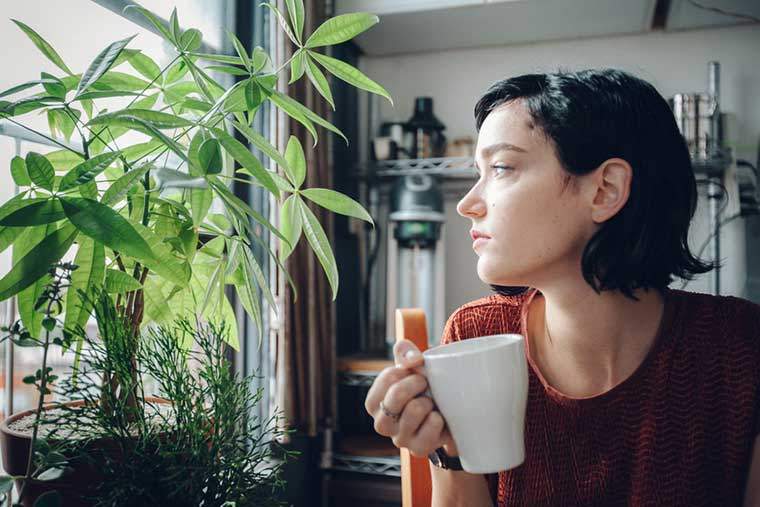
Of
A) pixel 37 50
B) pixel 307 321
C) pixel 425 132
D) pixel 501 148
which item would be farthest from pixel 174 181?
pixel 425 132

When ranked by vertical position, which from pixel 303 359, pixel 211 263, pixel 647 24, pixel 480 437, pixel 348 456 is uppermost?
pixel 647 24

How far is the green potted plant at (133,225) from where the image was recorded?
1.59ft

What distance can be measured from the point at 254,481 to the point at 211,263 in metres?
0.26

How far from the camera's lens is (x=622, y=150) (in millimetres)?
833

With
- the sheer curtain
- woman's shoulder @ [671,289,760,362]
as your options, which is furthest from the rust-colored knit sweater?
the sheer curtain

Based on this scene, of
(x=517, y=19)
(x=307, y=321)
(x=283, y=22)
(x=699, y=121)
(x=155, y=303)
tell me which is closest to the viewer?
(x=155, y=303)

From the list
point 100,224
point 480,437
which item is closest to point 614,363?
point 480,437

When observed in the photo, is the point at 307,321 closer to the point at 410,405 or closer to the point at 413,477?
the point at 413,477

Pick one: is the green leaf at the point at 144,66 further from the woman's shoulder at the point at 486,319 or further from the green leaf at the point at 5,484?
the woman's shoulder at the point at 486,319

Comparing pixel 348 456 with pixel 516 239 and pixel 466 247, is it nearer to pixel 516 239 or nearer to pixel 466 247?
pixel 466 247

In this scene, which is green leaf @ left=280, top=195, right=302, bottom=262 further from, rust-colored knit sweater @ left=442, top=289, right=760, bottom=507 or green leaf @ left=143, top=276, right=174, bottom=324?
rust-colored knit sweater @ left=442, top=289, right=760, bottom=507

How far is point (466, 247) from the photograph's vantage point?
2.58 metres

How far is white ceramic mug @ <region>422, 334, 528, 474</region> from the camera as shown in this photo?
0.49m

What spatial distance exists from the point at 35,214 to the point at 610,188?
65 cm
